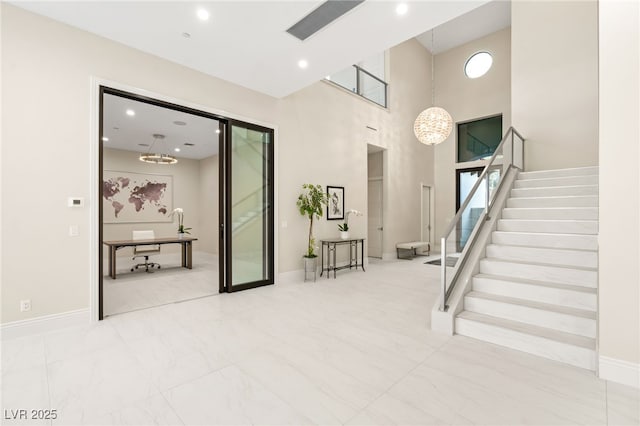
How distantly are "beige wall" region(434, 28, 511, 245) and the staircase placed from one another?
510 cm

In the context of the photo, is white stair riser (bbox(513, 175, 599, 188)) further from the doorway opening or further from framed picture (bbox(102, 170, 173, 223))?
framed picture (bbox(102, 170, 173, 223))

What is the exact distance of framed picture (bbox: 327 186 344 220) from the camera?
6352mm

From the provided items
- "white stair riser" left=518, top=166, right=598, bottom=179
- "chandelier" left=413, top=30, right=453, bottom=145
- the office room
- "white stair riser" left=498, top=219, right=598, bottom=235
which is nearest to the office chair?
the office room

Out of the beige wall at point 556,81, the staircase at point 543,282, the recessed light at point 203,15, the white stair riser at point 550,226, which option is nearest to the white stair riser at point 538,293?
the staircase at point 543,282

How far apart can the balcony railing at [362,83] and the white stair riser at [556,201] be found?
4.29 m

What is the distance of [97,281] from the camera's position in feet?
11.5

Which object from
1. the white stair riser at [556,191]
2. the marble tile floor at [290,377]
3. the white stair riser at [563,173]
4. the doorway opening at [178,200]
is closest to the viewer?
the marble tile floor at [290,377]

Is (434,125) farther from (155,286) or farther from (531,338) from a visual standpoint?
(155,286)

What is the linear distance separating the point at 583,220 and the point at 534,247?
815 millimetres

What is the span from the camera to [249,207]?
5082mm

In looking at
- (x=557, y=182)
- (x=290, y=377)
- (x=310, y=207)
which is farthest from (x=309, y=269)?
(x=557, y=182)

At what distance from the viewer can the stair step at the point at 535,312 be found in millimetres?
2650

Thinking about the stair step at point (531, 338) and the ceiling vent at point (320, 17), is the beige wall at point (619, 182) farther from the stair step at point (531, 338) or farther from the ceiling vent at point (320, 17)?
the ceiling vent at point (320, 17)

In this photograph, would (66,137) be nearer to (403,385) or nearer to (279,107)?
(279,107)
